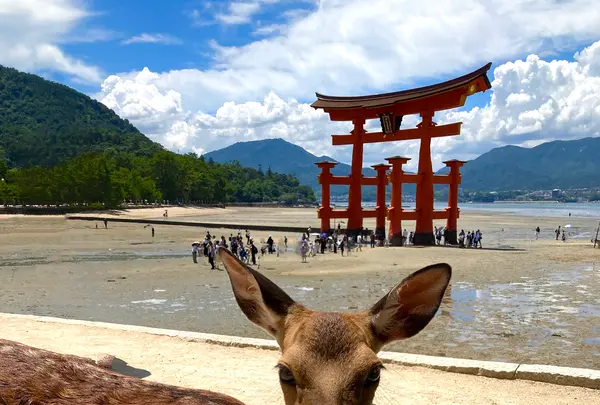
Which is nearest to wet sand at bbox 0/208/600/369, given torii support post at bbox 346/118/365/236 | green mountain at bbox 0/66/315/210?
torii support post at bbox 346/118/365/236

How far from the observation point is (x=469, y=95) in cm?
2989

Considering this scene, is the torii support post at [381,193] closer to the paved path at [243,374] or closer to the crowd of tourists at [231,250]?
the crowd of tourists at [231,250]

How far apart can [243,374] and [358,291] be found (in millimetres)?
10782

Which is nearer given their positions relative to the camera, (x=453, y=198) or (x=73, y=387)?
(x=73, y=387)

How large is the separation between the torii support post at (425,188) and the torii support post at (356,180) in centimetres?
467

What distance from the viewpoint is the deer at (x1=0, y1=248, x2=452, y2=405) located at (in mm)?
2277

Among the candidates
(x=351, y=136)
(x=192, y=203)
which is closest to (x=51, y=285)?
(x=351, y=136)

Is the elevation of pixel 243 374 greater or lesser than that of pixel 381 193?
lesser

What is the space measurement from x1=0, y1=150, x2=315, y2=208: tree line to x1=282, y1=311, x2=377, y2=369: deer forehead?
78.0m

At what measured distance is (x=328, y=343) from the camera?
238cm

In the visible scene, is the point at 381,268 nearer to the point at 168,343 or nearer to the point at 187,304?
the point at 187,304

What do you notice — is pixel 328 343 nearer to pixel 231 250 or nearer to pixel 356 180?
pixel 231 250

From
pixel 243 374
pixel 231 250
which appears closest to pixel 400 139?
pixel 231 250

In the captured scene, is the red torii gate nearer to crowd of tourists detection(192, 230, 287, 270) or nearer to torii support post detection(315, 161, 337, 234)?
torii support post detection(315, 161, 337, 234)
